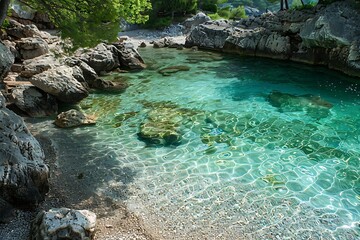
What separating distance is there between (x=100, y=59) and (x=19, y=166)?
15.1m

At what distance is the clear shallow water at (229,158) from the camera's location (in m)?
7.98

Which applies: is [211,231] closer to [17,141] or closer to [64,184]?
[64,184]

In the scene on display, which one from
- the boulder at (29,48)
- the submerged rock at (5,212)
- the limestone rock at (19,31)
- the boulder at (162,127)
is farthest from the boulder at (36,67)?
the submerged rock at (5,212)

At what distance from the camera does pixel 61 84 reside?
1568 centimetres

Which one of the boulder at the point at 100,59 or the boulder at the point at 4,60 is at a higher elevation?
the boulder at the point at 4,60

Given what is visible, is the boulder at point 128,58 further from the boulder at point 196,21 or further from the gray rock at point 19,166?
the boulder at point 196,21

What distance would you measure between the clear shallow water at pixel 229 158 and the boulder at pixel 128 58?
5.41 metres

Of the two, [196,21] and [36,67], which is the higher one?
[36,67]

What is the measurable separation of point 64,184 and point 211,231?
181 inches

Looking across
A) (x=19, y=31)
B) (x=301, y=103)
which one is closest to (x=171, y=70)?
(x=301, y=103)

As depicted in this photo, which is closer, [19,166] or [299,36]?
[19,166]

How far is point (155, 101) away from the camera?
55.5 feet

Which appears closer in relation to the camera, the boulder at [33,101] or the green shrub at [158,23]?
the boulder at [33,101]

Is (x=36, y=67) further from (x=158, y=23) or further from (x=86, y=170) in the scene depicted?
(x=158, y=23)
